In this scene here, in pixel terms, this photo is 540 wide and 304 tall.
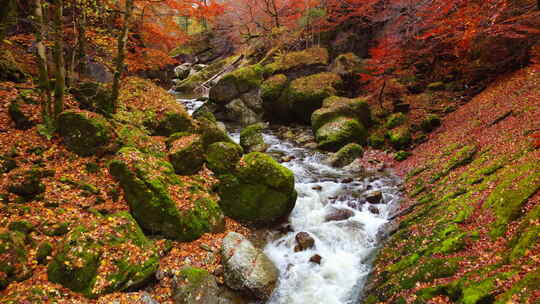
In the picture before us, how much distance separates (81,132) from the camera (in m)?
9.20

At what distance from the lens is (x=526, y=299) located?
3662 mm

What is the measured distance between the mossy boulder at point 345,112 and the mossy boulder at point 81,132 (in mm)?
12360

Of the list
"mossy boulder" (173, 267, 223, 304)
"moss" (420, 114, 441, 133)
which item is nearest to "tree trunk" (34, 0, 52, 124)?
"mossy boulder" (173, 267, 223, 304)

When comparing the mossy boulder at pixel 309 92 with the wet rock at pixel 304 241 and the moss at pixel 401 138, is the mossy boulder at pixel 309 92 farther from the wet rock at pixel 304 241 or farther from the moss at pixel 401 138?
the wet rock at pixel 304 241

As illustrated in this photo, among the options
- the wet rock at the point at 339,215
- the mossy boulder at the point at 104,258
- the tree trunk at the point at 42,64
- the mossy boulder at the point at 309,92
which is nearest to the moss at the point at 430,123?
the mossy boulder at the point at 309,92

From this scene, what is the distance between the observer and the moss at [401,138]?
15523 millimetres

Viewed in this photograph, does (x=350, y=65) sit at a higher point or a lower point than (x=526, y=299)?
higher

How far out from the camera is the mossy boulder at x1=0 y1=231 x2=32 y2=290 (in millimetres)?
5609

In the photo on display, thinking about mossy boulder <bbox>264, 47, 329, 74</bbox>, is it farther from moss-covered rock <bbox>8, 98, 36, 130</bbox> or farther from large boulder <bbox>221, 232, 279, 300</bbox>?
large boulder <bbox>221, 232, 279, 300</bbox>

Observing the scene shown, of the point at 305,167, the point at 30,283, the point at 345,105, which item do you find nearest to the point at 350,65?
the point at 345,105

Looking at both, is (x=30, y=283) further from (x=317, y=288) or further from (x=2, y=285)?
(x=317, y=288)

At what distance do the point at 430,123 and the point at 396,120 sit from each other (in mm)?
2012

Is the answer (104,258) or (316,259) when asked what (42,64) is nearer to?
(104,258)

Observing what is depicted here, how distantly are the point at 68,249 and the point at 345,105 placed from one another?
15.9 m
